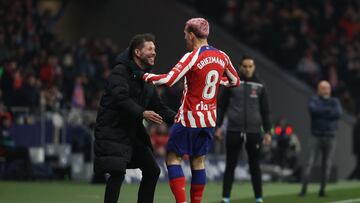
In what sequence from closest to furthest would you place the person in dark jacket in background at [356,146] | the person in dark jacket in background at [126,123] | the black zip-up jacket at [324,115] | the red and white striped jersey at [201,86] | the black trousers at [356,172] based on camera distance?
the person in dark jacket in background at [126,123], the red and white striped jersey at [201,86], the black zip-up jacket at [324,115], the black trousers at [356,172], the person in dark jacket in background at [356,146]

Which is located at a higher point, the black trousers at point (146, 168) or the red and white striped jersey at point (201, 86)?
the red and white striped jersey at point (201, 86)

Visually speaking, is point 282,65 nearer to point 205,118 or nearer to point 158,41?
point 158,41

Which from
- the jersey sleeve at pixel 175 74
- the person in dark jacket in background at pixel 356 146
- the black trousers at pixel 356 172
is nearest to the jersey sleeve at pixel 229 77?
the jersey sleeve at pixel 175 74

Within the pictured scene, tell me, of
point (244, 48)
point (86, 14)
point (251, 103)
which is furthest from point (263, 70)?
point (251, 103)

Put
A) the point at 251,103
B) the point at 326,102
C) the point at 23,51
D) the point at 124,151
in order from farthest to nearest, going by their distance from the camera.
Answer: the point at 23,51
the point at 326,102
the point at 251,103
the point at 124,151

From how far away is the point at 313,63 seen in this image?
32656 mm

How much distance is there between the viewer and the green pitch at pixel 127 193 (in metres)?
17.4

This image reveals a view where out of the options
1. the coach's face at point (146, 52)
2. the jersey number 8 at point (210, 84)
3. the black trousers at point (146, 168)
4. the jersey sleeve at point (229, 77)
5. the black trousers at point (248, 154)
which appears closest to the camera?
the coach's face at point (146, 52)

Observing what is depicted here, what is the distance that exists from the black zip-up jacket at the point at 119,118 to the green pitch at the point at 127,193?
5.32m

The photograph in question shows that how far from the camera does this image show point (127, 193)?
19078mm

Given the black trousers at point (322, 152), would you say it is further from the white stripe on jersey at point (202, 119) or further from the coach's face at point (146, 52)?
the coach's face at point (146, 52)

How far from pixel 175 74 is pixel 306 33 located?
21.9 m

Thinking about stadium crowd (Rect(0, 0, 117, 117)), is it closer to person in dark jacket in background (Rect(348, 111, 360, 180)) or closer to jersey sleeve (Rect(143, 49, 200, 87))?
person in dark jacket in background (Rect(348, 111, 360, 180))

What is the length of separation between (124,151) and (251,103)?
4.81 meters
